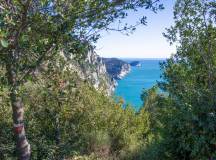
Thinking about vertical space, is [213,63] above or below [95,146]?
above

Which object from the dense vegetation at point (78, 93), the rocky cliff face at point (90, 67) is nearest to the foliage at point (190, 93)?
the dense vegetation at point (78, 93)

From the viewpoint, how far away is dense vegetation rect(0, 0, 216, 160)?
6.38 m

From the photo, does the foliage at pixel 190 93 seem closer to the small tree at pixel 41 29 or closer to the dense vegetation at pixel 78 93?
the dense vegetation at pixel 78 93

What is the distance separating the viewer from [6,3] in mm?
6191

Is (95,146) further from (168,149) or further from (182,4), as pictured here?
(168,149)

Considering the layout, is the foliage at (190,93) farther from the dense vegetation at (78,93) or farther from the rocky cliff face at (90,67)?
the rocky cliff face at (90,67)

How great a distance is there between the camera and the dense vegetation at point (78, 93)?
638 centimetres

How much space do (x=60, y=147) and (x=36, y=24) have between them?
965 centimetres

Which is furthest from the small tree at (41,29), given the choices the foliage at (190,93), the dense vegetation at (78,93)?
the foliage at (190,93)

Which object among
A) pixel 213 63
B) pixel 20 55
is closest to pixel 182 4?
pixel 213 63

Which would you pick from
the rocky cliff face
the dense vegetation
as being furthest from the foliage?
the rocky cliff face

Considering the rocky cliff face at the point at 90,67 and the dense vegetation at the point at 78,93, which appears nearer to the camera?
the dense vegetation at the point at 78,93

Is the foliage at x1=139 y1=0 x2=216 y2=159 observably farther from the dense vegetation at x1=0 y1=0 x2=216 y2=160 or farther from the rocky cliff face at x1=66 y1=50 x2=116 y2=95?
the rocky cliff face at x1=66 y1=50 x2=116 y2=95

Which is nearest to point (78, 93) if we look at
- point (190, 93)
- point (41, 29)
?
point (190, 93)
